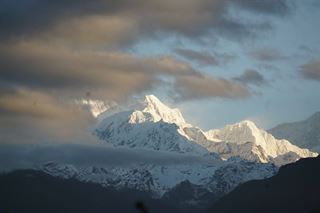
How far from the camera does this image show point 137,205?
5016cm
